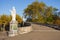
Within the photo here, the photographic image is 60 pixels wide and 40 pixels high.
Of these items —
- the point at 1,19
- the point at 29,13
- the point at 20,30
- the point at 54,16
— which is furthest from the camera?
the point at 29,13

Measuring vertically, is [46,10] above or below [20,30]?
above

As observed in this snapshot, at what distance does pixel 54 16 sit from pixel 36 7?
29.8 ft

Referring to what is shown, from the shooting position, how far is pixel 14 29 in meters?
23.5

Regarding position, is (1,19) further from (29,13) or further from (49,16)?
(49,16)

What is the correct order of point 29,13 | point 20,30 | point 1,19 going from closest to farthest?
point 20,30 → point 1,19 → point 29,13

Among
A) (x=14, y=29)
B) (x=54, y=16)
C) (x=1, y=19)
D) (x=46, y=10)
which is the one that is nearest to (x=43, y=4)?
(x=46, y=10)

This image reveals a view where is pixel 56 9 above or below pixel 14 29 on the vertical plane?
above

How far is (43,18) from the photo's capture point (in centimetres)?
7388

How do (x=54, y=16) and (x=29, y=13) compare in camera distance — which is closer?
(x=54, y=16)

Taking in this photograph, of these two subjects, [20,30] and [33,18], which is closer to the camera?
[20,30]

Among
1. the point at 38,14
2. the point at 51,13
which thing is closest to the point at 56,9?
the point at 51,13

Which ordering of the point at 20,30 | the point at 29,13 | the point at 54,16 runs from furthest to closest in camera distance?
the point at 29,13 → the point at 54,16 → the point at 20,30

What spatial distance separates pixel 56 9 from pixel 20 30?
56.4 m

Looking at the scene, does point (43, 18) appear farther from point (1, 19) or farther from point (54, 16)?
point (1, 19)
